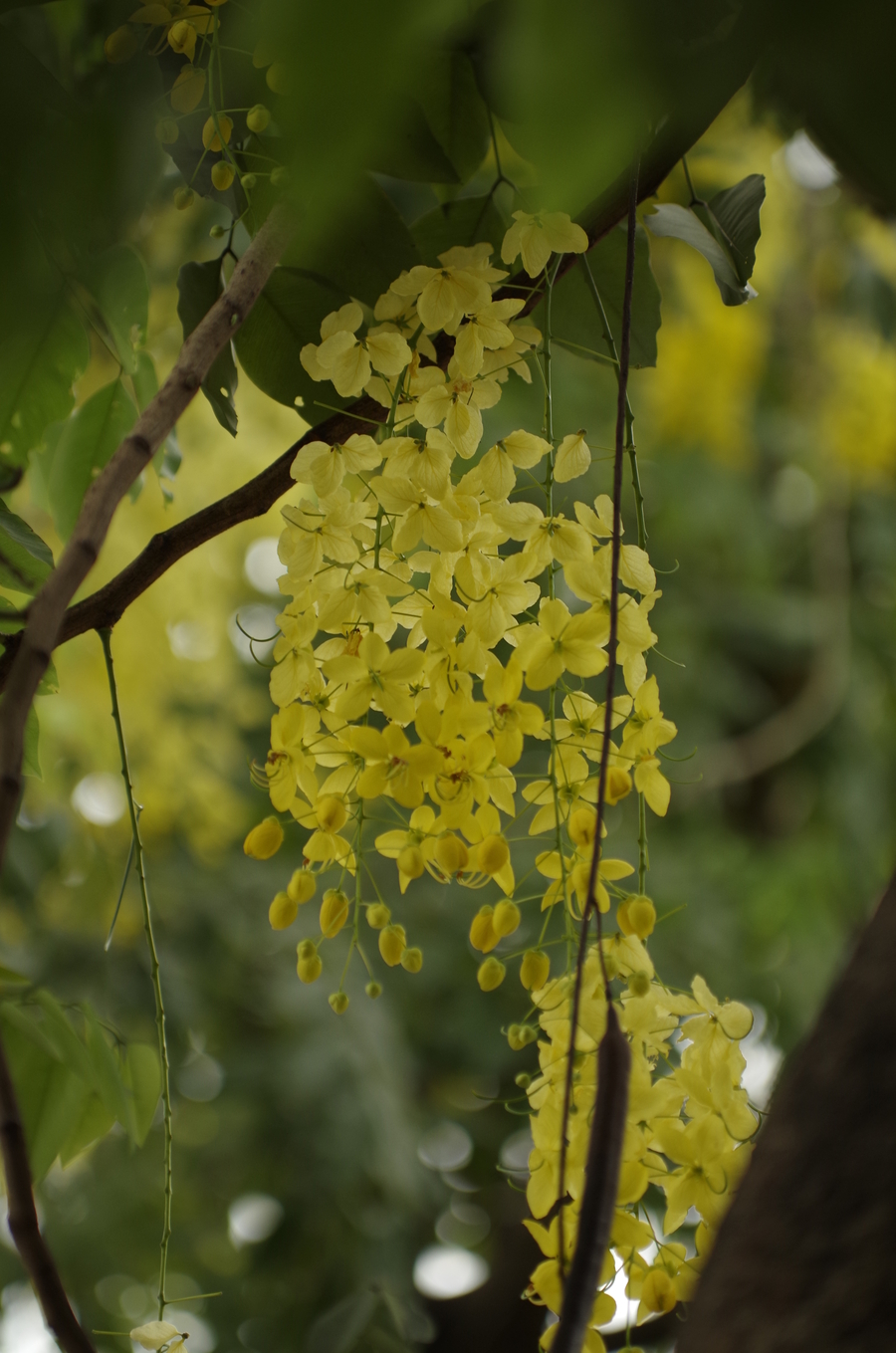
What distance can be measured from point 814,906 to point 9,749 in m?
2.53

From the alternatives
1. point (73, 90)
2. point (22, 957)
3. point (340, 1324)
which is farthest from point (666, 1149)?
point (22, 957)

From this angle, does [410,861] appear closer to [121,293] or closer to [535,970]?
[535,970]

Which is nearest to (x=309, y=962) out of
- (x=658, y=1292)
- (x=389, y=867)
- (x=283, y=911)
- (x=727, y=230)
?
(x=283, y=911)

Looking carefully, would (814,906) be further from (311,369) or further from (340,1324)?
(311,369)

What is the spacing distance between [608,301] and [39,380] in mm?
418

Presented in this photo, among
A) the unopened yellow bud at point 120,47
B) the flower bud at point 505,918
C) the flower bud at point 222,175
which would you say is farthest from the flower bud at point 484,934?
the unopened yellow bud at point 120,47

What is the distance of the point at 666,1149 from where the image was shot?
21.9 inches

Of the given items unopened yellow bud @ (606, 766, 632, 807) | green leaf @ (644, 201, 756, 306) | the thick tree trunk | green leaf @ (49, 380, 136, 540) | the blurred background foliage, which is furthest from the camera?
the blurred background foliage

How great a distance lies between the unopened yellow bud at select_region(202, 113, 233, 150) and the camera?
59cm

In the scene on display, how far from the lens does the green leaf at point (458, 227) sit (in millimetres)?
687

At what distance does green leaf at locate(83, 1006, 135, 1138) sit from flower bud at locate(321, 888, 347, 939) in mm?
212

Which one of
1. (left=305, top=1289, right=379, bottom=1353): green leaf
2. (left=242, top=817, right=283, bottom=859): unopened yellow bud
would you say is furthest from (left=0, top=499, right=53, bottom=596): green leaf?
(left=305, top=1289, right=379, bottom=1353): green leaf

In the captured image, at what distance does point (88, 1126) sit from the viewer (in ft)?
2.44

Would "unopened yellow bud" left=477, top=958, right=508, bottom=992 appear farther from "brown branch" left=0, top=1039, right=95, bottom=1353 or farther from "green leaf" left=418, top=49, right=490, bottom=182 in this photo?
"green leaf" left=418, top=49, right=490, bottom=182
